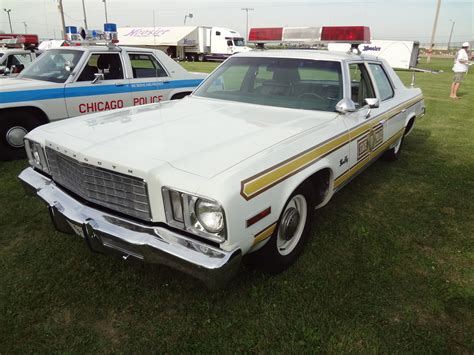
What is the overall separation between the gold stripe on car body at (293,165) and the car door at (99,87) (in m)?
4.05

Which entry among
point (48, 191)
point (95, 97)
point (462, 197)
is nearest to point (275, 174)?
point (48, 191)

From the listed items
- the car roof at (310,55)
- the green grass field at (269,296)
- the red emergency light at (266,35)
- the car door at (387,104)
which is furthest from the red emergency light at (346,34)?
the green grass field at (269,296)

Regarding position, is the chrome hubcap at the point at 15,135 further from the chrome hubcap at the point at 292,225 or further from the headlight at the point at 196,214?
the chrome hubcap at the point at 292,225

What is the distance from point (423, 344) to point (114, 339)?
1.88 meters

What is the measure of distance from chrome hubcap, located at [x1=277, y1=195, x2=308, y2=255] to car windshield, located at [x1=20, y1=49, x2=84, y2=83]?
4.40 metres

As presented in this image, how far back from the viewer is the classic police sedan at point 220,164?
204cm

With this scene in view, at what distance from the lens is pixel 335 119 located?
3.12 meters

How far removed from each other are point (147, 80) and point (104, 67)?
0.72m

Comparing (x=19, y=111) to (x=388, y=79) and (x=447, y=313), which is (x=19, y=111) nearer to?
(x=388, y=79)

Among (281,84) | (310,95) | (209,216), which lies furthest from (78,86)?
(209,216)

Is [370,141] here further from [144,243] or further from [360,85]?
[144,243]

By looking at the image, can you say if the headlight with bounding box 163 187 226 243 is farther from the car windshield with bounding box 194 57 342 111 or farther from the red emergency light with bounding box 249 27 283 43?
the red emergency light with bounding box 249 27 283 43

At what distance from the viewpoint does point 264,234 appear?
7.44 feet

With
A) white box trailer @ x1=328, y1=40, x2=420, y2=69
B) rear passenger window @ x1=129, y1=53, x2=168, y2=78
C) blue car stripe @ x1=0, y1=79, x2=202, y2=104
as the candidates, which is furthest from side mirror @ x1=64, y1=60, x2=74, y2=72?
white box trailer @ x1=328, y1=40, x2=420, y2=69
